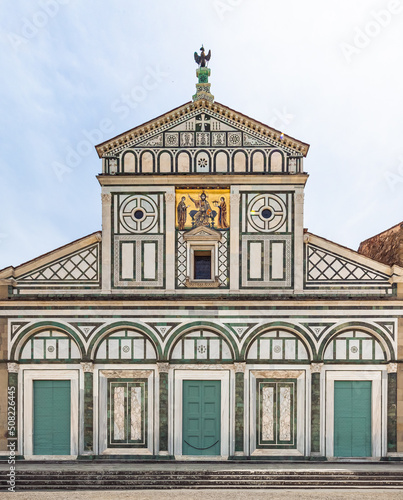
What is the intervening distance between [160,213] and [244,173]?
3.05 meters

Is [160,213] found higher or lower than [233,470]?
higher

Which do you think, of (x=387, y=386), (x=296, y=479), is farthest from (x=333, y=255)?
(x=296, y=479)

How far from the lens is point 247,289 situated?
17938 mm

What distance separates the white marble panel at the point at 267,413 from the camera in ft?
57.9

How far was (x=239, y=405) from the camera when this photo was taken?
17.7 m

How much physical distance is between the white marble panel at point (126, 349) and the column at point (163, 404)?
103cm

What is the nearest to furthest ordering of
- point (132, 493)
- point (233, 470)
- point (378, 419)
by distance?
point (132, 493), point (233, 470), point (378, 419)

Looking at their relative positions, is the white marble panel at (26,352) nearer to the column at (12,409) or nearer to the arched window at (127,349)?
the column at (12,409)

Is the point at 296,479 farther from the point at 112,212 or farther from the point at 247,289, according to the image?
the point at 112,212

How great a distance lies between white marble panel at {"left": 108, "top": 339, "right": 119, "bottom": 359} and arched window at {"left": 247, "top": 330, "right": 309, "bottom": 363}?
4221 mm

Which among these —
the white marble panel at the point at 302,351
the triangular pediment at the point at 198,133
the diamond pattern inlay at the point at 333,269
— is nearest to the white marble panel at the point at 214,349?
the white marble panel at the point at 302,351

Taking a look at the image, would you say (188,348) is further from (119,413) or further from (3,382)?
(3,382)

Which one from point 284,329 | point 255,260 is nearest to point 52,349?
point 255,260

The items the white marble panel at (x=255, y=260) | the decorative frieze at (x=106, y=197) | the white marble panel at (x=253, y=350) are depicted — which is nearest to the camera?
the white marble panel at (x=253, y=350)
